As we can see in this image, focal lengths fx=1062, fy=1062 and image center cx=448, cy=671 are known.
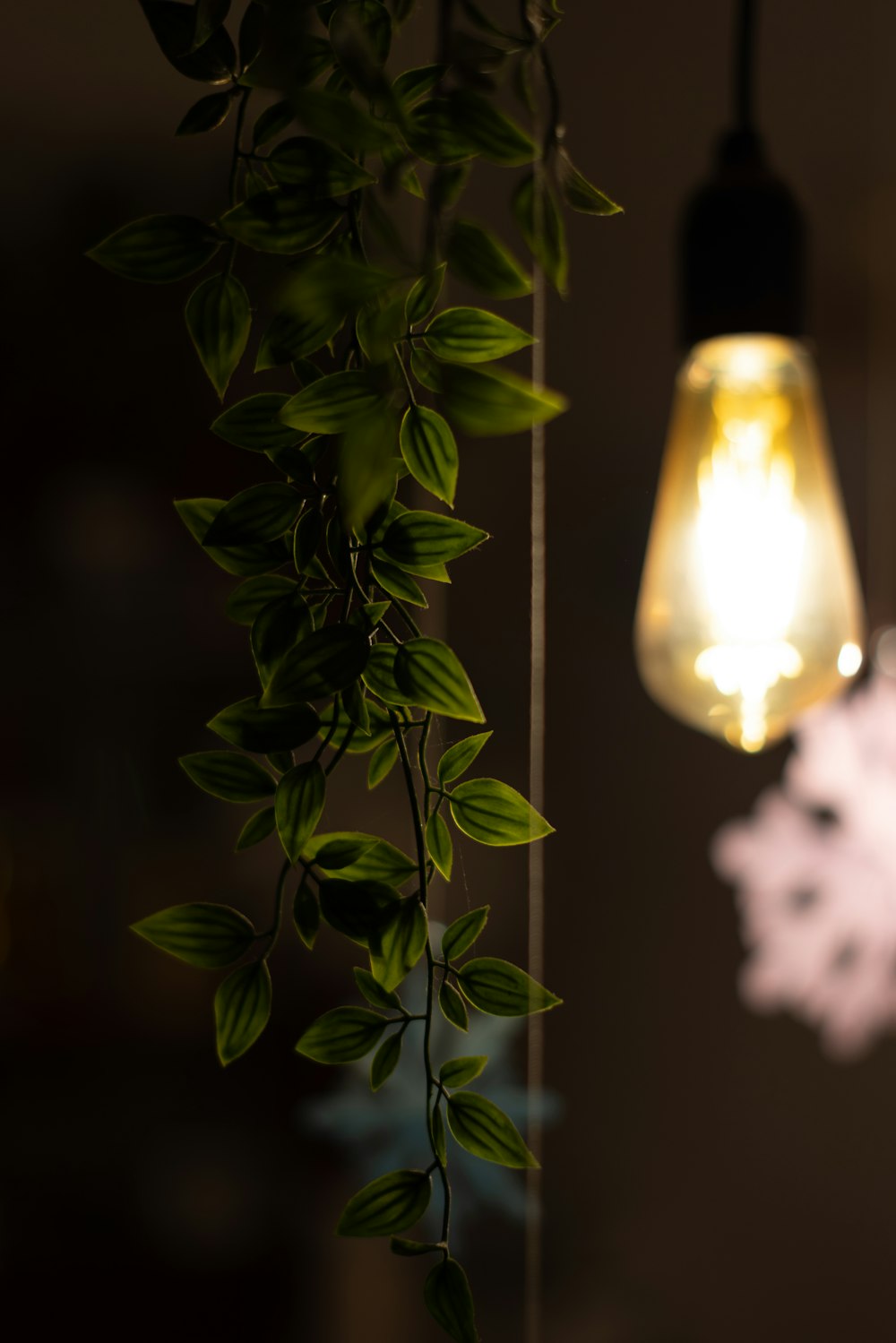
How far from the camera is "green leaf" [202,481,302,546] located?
0.67 ft

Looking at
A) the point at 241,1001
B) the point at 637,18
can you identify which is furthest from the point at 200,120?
the point at 637,18

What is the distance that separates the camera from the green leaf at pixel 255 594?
0.22 meters

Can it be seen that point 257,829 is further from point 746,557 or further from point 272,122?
point 746,557

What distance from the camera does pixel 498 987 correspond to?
8.5 inches

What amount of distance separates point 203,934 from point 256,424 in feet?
0.34

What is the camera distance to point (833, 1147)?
649mm

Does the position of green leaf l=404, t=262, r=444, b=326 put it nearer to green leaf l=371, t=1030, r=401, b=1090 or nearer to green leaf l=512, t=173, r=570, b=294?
green leaf l=512, t=173, r=570, b=294

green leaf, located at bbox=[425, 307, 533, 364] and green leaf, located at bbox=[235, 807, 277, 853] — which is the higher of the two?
green leaf, located at bbox=[425, 307, 533, 364]

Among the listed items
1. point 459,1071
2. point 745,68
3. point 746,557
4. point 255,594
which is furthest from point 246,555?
point 745,68

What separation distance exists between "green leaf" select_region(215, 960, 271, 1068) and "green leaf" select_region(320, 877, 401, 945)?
0.7 inches

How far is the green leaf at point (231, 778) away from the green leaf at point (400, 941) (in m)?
0.04

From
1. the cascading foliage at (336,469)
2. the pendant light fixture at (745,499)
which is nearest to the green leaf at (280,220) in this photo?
the cascading foliage at (336,469)

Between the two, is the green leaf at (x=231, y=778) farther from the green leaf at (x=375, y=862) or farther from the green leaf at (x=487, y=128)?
the green leaf at (x=487, y=128)

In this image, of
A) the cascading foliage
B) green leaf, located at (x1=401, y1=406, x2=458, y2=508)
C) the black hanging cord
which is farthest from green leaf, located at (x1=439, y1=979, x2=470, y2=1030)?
the black hanging cord
